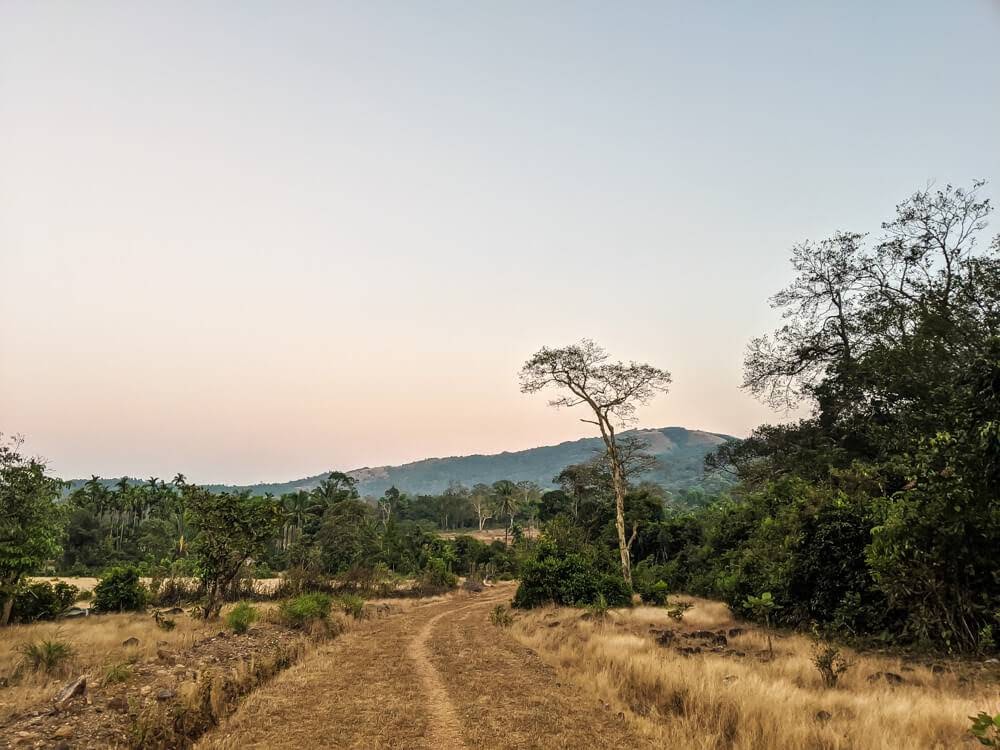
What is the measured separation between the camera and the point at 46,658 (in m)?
13.4

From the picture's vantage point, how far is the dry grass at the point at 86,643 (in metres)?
11.1

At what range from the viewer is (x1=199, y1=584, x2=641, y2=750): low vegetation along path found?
876 cm

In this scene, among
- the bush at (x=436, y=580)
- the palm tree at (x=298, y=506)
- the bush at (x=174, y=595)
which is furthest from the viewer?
the palm tree at (x=298, y=506)

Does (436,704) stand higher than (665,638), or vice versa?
(436,704)

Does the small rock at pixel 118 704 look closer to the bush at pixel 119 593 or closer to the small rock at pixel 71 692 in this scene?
the small rock at pixel 71 692

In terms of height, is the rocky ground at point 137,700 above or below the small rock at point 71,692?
below

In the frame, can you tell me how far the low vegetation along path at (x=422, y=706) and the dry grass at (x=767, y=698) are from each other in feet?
3.00

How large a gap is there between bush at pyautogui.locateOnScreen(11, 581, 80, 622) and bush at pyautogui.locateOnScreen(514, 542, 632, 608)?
22.7 meters

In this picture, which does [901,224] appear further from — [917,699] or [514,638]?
[514,638]

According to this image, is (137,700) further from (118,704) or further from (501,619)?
(501,619)

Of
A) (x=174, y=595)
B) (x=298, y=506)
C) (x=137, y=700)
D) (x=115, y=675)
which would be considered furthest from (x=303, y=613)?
(x=298, y=506)

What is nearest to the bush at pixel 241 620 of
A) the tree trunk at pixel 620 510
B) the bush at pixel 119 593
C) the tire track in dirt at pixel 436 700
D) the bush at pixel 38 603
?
the tire track in dirt at pixel 436 700

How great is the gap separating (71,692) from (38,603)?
19828mm

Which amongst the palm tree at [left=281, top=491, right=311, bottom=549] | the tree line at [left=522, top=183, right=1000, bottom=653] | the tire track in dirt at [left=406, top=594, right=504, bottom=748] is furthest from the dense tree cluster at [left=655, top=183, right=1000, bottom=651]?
the palm tree at [left=281, top=491, right=311, bottom=549]
